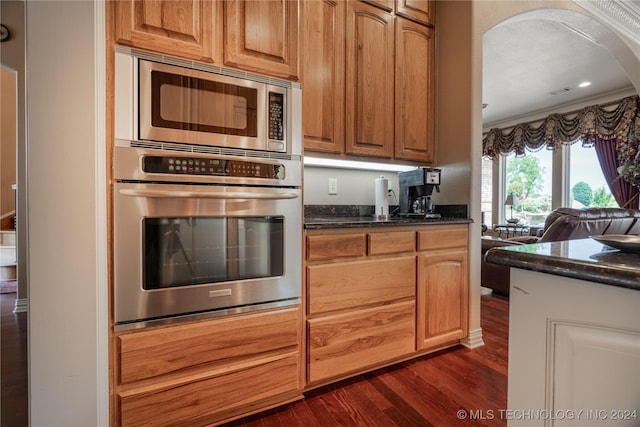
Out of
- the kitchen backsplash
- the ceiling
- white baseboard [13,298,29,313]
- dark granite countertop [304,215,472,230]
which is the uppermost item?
the ceiling

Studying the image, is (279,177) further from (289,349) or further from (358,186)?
(358,186)

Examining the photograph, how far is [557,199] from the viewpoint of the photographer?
5.52 meters

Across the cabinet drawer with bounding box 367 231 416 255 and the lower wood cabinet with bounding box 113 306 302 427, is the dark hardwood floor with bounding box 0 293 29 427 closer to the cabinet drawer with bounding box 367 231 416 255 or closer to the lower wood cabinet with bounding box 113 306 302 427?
the lower wood cabinet with bounding box 113 306 302 427

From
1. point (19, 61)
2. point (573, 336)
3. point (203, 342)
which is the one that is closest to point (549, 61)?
point (573, 336)

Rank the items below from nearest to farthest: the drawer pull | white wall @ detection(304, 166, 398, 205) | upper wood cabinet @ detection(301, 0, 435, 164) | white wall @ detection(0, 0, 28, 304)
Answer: the drawer pull, upper wood cabinet @ detection(301, 0, 435, 164), white wall @ detection(304, 166, 398, 205), white wall @ detection(0, 0, 28, 304)

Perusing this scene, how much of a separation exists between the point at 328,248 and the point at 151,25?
1285mm

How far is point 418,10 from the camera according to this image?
2.26m

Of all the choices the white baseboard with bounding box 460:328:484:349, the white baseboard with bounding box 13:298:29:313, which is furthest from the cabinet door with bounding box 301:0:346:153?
the white baseboard with bounding box 13:298:29:313

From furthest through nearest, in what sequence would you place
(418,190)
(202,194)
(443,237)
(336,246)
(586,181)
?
(586,181), (418,190), (443,237), (336,246), (202,194)

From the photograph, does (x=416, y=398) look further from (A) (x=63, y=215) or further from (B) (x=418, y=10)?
(B) (x=418, y=10)

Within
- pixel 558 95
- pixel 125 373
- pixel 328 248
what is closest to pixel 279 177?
pixel 328 248

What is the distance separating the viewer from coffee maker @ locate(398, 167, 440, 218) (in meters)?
2.18

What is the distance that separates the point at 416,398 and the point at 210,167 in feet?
5.10

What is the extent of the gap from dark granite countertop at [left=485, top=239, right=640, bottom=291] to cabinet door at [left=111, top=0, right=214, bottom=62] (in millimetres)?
1444
